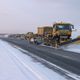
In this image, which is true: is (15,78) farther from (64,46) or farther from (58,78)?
(64,46)

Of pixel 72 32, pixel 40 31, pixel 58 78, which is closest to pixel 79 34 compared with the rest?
pixel 72 32

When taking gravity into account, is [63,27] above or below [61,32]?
above

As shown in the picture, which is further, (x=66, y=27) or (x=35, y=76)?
(x=66, y=27)

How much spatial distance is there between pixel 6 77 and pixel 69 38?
31833 millimetres

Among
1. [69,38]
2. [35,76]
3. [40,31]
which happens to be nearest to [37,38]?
[40,31]

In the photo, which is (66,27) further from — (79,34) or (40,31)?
(40,31)

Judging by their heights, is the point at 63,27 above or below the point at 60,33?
above

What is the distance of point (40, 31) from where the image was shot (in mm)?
55594

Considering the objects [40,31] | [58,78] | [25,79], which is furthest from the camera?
[40,31]

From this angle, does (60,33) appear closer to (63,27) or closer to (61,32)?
(61,32)

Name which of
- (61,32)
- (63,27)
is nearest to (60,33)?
(61,32)

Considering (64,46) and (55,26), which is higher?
(55,26)

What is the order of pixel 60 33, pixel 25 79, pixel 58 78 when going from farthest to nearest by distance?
pixel 60 33 → pixel 58 78 → pixel 25 79

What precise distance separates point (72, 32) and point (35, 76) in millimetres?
30779
